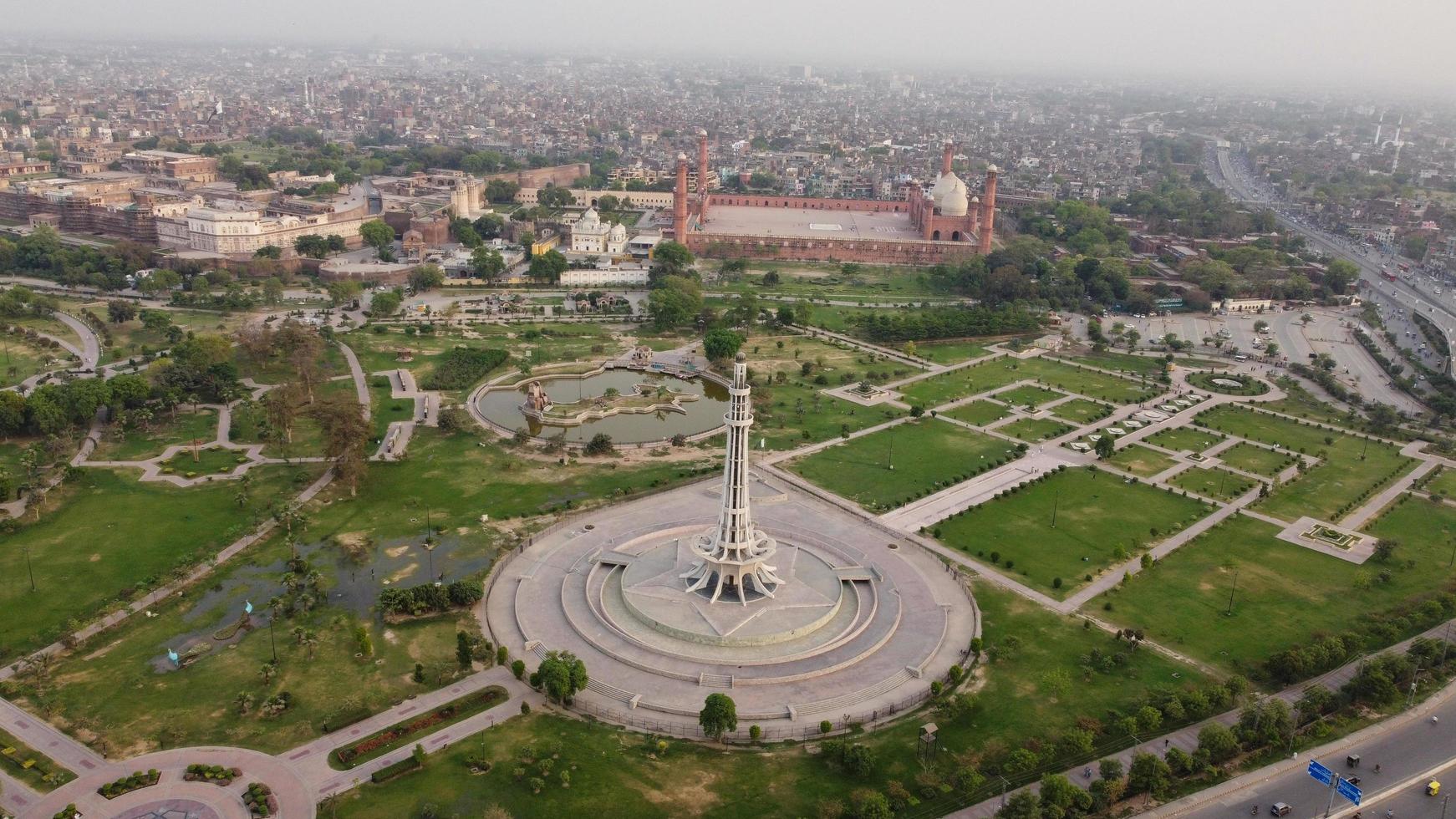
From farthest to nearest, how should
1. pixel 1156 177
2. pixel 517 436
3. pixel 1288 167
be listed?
1. pixel 1288 167
2. pixel 1156 177
3. pixel 517 436

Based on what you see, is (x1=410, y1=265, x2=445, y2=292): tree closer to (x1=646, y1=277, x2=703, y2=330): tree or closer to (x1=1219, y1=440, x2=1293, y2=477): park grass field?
(x1=646, y1=277, x2=703, y2=330): tree

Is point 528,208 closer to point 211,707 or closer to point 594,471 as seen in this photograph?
point 594,471

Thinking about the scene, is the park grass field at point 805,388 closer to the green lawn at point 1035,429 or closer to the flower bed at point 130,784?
the green lawn at point 1035,429

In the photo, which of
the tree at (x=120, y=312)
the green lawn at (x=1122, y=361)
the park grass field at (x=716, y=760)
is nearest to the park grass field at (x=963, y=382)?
the green lawn at (x=1122, y=361)


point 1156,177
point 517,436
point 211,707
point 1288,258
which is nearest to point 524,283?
point 517,436

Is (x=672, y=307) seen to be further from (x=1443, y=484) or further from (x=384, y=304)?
(x=1443, y=484)

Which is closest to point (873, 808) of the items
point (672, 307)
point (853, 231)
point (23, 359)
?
point (672, 307)
